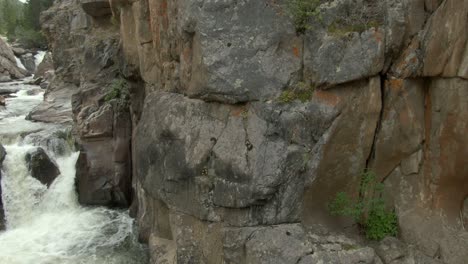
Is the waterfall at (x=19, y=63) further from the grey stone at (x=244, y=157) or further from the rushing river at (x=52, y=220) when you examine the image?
the grey stone at (x=244, y=157)

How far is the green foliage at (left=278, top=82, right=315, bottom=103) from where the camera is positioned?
7254 mm

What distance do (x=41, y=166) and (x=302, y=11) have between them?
9.42 metres

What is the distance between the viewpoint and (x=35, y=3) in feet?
132

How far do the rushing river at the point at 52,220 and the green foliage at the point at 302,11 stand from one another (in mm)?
6458

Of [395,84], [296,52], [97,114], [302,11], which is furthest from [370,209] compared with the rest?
[97,114]

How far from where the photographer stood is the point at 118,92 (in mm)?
13953

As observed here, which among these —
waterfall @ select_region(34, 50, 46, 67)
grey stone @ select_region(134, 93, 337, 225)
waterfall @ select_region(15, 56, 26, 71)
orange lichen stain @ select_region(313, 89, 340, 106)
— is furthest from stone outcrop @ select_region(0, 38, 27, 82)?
orange lichen stain @ select_region(313, 89, 340, 106)

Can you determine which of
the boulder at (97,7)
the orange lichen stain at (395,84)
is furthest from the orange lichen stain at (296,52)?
the boulder at (97,7)

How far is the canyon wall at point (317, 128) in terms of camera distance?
7.13 m

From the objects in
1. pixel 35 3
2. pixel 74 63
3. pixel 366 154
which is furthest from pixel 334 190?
pixel 35 3

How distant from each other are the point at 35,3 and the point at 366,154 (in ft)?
131

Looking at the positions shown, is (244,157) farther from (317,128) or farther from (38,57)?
(38,57)

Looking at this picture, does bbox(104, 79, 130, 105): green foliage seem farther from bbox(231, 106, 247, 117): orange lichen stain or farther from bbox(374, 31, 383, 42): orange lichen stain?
bbox(374, 31, 383, 42): orange lichen stain

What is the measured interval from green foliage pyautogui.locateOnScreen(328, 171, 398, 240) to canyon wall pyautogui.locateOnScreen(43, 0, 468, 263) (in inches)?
4.9
